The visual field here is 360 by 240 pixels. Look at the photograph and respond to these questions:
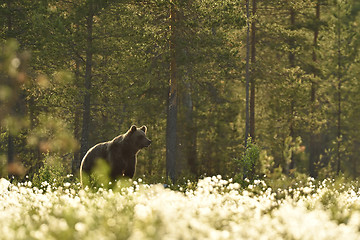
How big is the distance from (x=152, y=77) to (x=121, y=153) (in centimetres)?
1305

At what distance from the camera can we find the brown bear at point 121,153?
13891mm

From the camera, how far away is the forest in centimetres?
2311

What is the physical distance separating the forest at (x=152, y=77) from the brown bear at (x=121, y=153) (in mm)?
3519

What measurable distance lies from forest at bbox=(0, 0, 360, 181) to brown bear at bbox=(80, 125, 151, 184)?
139 inches

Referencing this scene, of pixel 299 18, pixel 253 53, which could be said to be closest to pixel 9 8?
pixel 253 53

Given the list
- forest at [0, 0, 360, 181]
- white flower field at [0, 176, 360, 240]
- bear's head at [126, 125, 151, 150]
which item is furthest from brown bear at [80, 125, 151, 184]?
white flower field at [0, 176, 360, 240]

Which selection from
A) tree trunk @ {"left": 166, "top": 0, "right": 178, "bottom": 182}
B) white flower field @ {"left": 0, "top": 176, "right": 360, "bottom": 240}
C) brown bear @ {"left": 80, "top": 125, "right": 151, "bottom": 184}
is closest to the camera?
white flower field @ {"left": 0, "top": 176, "right": 360, "bottom": 240}

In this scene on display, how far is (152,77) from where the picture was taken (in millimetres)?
26656

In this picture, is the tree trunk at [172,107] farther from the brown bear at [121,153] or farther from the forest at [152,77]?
the brown bear at [121,153]

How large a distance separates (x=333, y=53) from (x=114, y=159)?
26717 mm

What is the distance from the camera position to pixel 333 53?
121 feet

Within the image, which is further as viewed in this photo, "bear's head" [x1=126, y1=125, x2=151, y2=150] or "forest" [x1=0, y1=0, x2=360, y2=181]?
"forest" [x1=0, y1=0, x2=360, y2=181]

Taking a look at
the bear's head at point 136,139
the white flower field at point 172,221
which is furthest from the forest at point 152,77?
the white flower field at point 172,221

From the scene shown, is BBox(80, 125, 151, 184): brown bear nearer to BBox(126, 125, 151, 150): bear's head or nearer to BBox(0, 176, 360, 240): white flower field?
BBox(126, 125, 151, 150): bear's head
